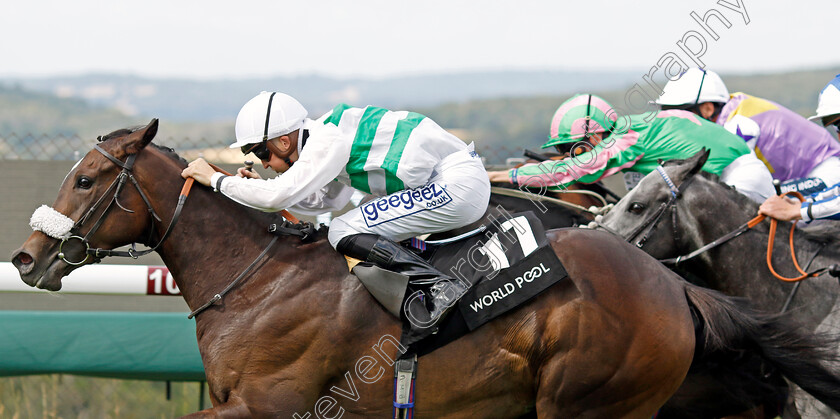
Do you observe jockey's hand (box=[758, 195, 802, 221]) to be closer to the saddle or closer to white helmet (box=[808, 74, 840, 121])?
white helmet (box=[808, 74, 840, 121])

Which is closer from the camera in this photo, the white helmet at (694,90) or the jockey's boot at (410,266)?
the jockey's boot at (410,266)

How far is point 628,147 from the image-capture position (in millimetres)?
5156

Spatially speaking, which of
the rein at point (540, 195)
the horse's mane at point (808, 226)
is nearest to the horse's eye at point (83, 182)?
the rein at point (540, 195)

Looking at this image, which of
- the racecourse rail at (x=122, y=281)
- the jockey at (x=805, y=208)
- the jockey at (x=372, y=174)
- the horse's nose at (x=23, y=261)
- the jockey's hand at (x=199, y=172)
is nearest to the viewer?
the horse's nose at (x=23, y=261)

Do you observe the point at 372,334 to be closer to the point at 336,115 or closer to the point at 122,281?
the point at 336,115

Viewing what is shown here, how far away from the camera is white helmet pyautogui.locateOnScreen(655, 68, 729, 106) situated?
18.6ft

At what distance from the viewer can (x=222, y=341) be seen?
356cm

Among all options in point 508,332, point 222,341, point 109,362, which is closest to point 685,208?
point 508,332

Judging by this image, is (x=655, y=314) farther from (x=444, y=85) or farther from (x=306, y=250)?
(x=444, y=85)

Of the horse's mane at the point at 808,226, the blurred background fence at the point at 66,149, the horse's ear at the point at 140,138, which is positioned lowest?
the blurred background fence at the point at 66,149

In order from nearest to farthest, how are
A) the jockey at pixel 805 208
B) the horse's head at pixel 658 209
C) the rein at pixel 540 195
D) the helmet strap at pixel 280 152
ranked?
the helmet strap at pixel 280 152 → the jockey at pixel 805 208 → the horse's head at pixel 658 209 → the rein at pixel 540 195

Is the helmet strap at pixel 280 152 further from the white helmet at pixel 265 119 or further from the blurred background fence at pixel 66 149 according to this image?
the blurred background fence at pixel 66 149

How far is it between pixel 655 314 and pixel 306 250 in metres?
1.57

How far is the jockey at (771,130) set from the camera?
210 inches
